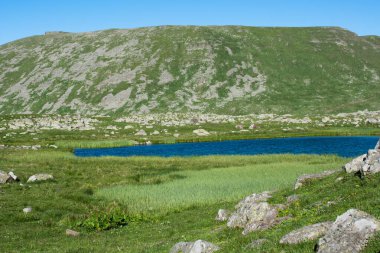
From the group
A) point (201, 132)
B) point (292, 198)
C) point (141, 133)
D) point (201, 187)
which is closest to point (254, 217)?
point (292, 198)

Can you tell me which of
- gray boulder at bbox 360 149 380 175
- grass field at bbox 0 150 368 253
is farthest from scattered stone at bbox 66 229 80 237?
gray boulder at bbox 360 149 380 175

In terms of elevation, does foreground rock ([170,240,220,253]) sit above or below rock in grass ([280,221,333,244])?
below

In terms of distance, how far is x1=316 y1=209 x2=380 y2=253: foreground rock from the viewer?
1500 centimetres

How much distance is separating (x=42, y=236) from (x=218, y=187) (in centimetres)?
2398

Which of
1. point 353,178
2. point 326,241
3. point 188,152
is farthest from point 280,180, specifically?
point 188,152

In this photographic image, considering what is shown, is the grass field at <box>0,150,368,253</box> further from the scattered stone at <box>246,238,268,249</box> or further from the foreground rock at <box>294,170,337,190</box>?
the foreground rock at <box>294,170,337,190</box>

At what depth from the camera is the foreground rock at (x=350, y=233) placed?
15000 mm

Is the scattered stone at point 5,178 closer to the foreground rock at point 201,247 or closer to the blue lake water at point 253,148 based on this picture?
the foreground rock at point 201,247

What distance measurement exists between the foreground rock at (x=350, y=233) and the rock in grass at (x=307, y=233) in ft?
6.54

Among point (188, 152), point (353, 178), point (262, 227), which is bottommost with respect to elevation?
point (188, 152)

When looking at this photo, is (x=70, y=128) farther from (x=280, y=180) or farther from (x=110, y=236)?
(x=110, y=236)

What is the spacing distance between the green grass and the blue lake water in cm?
3029

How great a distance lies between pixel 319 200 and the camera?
26.5m

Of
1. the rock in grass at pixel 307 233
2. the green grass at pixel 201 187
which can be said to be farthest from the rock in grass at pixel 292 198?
the green grass at pixel 201 187
